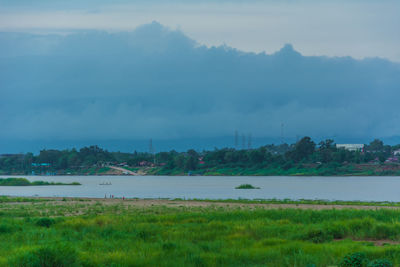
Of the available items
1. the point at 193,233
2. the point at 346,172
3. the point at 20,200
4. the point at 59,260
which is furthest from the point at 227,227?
the point at 346,172

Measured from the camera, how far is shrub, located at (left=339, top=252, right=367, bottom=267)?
58.1 ft

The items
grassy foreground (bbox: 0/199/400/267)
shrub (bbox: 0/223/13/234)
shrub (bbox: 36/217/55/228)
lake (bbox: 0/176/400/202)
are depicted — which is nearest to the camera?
grassy foreground (bbox: 0/199/400/267)

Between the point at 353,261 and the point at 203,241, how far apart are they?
7.39 meters

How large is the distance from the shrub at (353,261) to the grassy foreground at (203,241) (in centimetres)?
7

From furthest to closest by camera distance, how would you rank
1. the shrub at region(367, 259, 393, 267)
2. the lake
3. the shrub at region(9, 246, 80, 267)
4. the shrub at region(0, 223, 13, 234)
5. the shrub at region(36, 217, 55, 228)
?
the lake
the shrub at region(36, 217, 55, 228)
the shrub at region(0, 223, 13, 234)
the shrub at region(9, 246, 80, 267)
the shrub at region(367, 259, 393, 267)

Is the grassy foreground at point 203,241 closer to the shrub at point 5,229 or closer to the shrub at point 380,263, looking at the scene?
the shrub at point 5,229

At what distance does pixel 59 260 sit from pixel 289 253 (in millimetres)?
8249

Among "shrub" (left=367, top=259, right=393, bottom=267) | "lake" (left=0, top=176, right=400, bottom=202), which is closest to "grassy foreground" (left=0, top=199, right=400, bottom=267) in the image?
"shrub" (left=367, top=259, right=393, bottom=267)

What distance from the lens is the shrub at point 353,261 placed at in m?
17.7

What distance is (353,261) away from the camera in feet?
58.4

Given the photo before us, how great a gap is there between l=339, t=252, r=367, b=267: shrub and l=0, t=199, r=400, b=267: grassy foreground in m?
0.07

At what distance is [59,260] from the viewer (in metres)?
17.8

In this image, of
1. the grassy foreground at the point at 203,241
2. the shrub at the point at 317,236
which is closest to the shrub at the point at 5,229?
the grassy foreground at the point at 203,241

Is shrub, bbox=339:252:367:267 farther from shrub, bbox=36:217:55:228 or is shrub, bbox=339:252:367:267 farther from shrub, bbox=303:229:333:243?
shrub, bbox=36:217:55:228
